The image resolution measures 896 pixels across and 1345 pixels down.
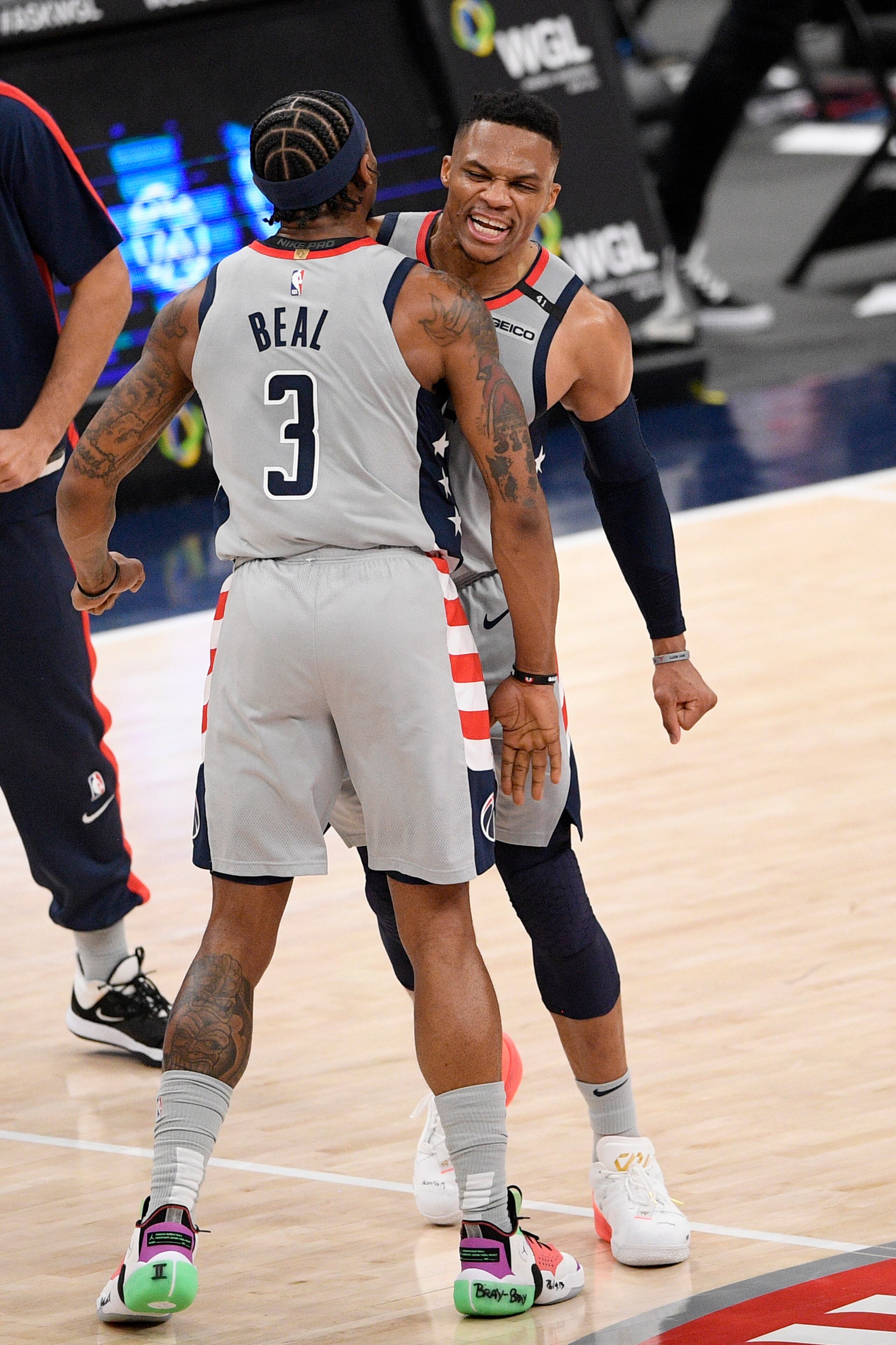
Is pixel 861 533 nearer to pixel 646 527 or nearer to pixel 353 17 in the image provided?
pixel 353 17

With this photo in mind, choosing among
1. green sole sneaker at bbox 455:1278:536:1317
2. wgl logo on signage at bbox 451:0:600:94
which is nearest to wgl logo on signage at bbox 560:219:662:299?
wgl logo on signage at bbox 451:0:600:94

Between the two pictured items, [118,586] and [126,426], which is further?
[118,586]

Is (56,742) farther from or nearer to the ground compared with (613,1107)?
farther from the ground

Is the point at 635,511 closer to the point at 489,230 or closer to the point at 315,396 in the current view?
the point at 489,230

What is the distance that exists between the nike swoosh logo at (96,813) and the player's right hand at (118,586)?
90 cm

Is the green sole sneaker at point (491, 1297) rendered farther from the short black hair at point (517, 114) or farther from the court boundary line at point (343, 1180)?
the short black hair at point (517, 114)

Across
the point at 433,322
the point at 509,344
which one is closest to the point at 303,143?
the point at 433,322

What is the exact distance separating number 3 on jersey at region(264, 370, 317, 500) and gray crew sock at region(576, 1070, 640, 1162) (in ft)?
3.55

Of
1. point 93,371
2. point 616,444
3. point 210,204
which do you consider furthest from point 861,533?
point 616,444

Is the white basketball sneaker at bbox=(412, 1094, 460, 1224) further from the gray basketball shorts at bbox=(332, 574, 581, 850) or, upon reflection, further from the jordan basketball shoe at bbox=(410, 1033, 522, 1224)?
the gray basketball shorts at bbox=(332, 574, 581, 850)

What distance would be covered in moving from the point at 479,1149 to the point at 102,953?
1571 mm

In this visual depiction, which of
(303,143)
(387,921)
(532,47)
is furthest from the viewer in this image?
(532,47)

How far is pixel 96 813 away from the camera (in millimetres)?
4637

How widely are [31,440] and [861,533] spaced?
4493mm
